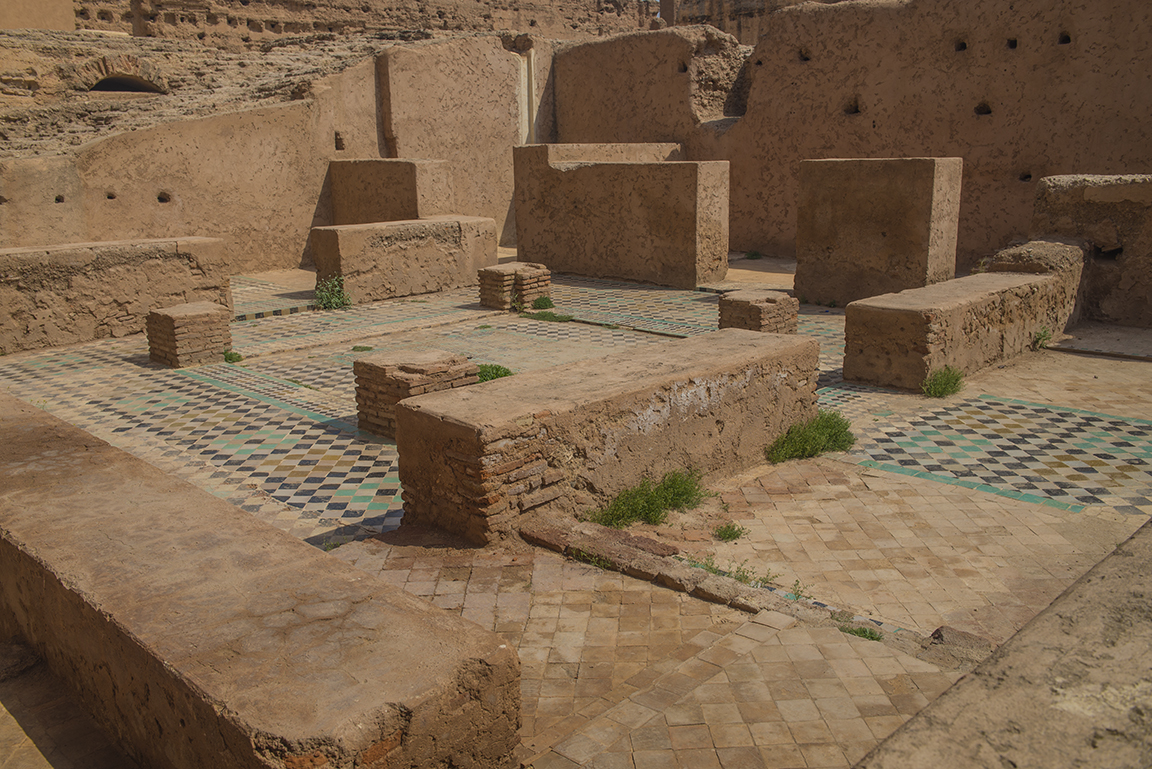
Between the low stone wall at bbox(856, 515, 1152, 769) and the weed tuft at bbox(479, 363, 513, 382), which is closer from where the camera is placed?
the low stone wall at bbox(856, 515, 1152, 769)

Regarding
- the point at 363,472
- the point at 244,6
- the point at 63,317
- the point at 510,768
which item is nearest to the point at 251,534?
the point at 510,768

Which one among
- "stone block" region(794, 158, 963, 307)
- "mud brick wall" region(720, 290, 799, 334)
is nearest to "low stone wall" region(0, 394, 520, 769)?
"mud brick wall" region(720, 290, 799, 334)

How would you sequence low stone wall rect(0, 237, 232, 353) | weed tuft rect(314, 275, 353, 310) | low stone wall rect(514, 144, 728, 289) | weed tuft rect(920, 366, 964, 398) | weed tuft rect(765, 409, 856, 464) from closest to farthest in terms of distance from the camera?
weed tuft rect(765, 409, 856, 464)
weed tuft rect(920, 366, 964, 398)
low stone wall rect(0, 237, 232, 353)
weed tuft rect(314, 275, 353, 310)
low stone wall rect(514, 144, 728, 289)

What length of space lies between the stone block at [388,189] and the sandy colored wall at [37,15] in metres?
6.04

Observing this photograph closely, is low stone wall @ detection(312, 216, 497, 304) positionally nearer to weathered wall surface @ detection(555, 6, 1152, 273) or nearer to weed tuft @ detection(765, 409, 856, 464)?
weathered wall surface @ detection(555, 6, 1152, 273)

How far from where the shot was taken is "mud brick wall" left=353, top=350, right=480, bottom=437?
17.8 feet

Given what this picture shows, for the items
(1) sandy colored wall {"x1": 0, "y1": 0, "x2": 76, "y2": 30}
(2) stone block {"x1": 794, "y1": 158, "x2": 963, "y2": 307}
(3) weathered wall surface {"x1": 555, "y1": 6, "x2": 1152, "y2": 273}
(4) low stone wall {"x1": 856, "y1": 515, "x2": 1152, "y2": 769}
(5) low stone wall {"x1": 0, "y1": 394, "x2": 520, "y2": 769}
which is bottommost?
(5) low stone wall {"x1": 0, "y1": 394, "x2": 520, "y2": 769}

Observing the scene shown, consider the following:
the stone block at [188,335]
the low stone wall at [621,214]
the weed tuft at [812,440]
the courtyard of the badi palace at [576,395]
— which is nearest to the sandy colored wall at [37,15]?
the courtyard of the badi palace at [576,395]

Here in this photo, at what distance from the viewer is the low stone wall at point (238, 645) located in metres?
1.83

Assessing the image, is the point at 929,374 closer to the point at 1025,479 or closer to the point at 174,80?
the point at 1025,479

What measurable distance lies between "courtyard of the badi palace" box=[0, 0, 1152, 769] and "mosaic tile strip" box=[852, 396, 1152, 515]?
0.04m

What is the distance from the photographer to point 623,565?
3.32 metres

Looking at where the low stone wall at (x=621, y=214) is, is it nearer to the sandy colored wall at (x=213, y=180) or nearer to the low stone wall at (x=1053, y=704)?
the sandy colored wall at (x=213, y=180)

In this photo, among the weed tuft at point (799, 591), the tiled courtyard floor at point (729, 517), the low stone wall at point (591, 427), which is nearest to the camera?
the tiled courtyard floor at point (729, 517)
